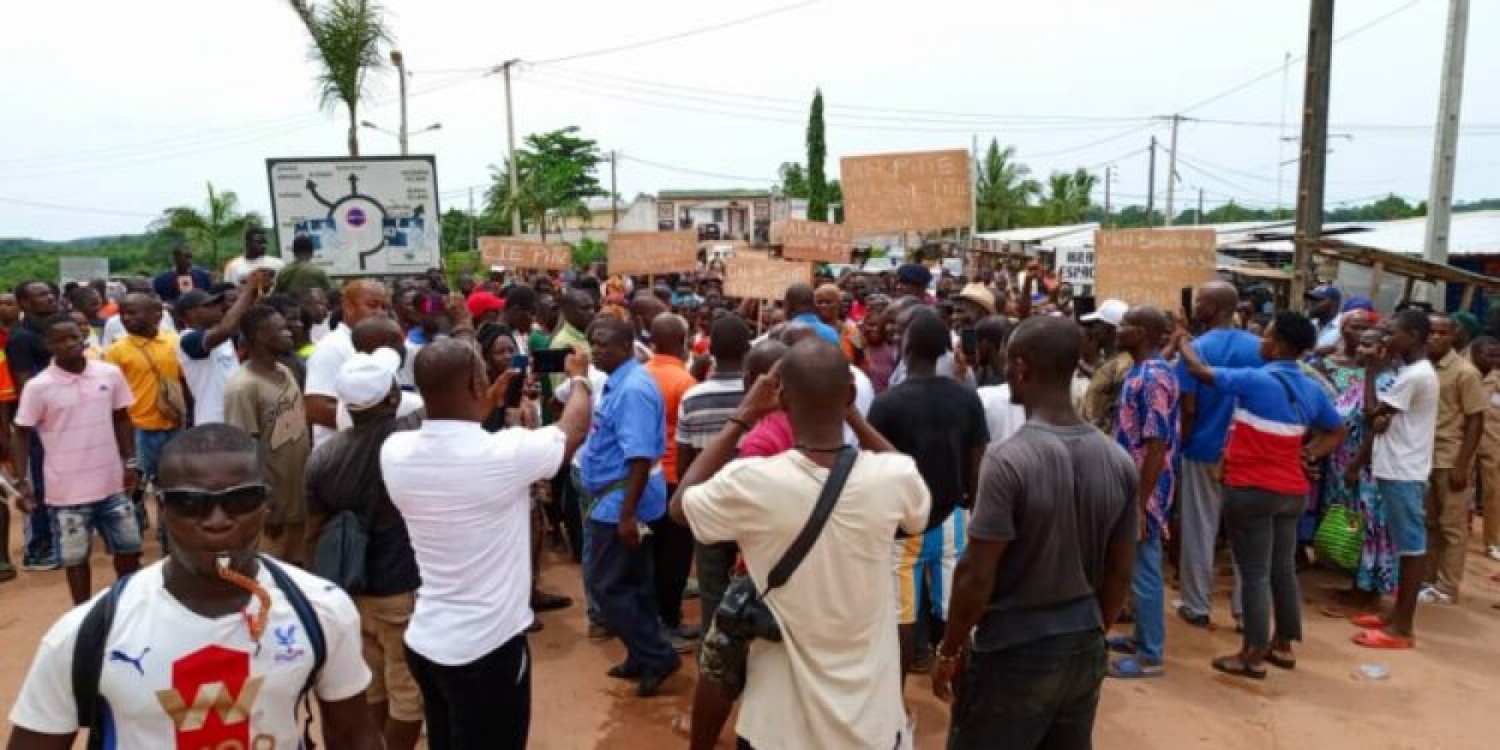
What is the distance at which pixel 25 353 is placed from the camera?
22.7 ft

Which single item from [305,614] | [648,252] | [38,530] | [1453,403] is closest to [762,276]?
[648,252]

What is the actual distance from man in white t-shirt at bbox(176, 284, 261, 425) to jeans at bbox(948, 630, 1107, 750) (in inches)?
197

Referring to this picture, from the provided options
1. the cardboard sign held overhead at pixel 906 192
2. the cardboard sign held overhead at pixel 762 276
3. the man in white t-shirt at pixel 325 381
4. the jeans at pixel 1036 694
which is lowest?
the jeans at pixel 1036 694

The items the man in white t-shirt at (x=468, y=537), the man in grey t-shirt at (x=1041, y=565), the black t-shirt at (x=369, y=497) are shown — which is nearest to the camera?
the man in grey t-shirt at (x=1041, y=565)

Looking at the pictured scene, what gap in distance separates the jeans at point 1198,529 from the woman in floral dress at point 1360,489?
1.21 m

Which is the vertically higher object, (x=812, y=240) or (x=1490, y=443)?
(x=812, y=240)

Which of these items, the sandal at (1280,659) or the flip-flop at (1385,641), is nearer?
the sandal at (1280,659)

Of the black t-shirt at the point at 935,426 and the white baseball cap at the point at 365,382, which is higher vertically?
the white baseball cap at the point at 365,382

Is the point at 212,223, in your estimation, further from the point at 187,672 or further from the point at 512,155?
the point at 187,672

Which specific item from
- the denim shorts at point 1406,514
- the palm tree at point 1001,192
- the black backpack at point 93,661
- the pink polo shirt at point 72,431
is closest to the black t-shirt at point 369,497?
the black backpack at point 93,661

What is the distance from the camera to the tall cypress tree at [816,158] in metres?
50.9

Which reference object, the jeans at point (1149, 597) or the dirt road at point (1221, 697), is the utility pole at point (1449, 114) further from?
the jeans at point (1149, 597)

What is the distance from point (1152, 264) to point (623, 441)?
15.1 ft

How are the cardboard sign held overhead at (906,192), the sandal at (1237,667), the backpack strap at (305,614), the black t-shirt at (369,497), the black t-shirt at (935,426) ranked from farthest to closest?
the cardboard sign held overhead at (906,192), the sandal at (1237,667), the black t-shirt at (935,426), the black t-shirt at (369,497), the backpack strap at (305,614)
